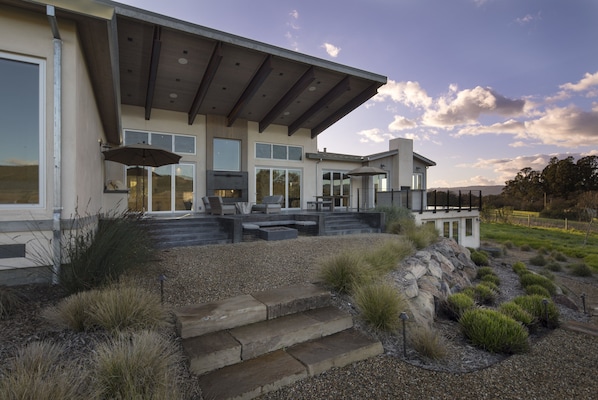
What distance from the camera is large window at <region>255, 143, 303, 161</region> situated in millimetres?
14508

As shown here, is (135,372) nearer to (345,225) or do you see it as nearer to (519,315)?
(519,315)

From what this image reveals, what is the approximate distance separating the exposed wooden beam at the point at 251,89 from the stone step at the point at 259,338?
9.20 metres

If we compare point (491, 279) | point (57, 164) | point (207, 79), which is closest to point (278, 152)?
point (207, 79)

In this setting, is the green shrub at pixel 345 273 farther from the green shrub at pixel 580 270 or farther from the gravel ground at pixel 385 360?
the green shrub at pixel 580 270

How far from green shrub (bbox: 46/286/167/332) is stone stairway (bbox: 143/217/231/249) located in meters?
4.48

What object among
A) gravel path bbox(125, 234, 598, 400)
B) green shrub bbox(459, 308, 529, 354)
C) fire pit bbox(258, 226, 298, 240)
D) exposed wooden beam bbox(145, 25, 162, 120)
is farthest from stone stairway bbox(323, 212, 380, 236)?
exposed wooden beam bbox(145, 25, 162, 120)

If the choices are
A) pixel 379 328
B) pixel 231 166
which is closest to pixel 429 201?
pixel 231 166

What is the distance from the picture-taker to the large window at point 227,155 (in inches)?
529

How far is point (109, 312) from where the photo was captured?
265 centimetres

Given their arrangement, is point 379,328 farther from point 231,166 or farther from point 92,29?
point 231,166

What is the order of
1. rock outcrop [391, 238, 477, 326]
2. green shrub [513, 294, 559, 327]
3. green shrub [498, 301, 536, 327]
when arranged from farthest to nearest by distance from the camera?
1. green shrub [513, 294, 559, 327]
2. green shrub [498, 301, 536, 327]
3. rock outcrop [391, 238, 477, 326]

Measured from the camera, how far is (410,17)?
1054 centimetres

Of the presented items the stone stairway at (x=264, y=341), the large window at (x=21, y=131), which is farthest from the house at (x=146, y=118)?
the stone stairway at (x=264, y=341)

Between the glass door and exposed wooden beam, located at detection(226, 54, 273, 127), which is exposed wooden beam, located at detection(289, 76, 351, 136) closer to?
exposed wooden beam, located at detection(226, 54, 273, 127)
